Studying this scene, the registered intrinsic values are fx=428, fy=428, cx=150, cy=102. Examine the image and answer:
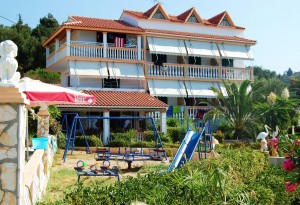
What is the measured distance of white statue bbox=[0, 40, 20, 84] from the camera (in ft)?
18.6

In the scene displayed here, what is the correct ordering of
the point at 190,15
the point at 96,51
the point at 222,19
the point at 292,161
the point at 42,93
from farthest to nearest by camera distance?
the point at 222,19 < the point at 190,15 < the point at 96,51 < the point at 42,93 < the point at 292,161

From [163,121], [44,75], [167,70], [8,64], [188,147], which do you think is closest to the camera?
[8,64]

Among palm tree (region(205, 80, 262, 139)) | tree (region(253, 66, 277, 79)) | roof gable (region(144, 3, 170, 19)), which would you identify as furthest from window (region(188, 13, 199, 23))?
tree (region(253, 66, 277, 79))

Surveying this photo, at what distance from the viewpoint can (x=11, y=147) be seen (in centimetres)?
540

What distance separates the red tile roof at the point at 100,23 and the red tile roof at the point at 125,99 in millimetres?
4592

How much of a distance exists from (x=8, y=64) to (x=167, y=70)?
25748 mm

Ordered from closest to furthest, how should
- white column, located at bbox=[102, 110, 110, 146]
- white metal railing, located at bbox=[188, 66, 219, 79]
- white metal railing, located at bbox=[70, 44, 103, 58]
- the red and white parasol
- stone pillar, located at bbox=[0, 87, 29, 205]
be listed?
stone pillar, located at bbox=[0, 87, 29, 205] → the red and white parasol → white column, located at bbox=[102, 110, 110, 146] → white metal railing, located at bbox=[70, 44, 103, 58] → white metal railing, located at bbox=[188, 66, 219, 79]

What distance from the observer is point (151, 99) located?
95.0 ft

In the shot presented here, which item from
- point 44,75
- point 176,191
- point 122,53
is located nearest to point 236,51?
point 122,53

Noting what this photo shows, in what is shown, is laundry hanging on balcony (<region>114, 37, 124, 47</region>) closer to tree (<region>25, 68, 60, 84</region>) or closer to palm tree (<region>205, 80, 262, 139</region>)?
palm tree (<region>205, 80, 262, 139</region>)

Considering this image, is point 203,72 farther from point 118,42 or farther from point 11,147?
point 11,147

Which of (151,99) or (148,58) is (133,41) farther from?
(151,99)

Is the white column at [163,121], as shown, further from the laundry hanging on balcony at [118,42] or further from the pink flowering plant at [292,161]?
the pink flowering plant at [292,161]

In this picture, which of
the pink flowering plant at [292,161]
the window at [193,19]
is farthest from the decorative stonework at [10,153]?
the window at [193,19]
